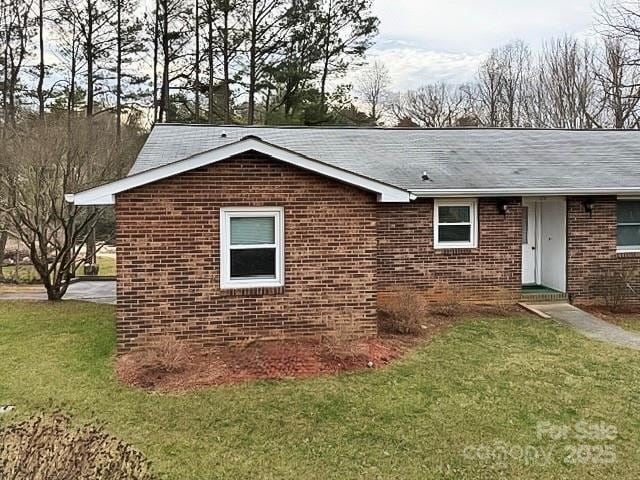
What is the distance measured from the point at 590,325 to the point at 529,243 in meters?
3.25

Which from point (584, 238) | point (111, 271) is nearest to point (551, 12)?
point (584, 238)

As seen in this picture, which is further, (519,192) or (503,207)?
(503,207)

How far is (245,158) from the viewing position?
7695 mm

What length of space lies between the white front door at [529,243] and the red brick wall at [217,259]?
587 centimetres

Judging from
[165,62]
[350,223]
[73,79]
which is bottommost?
[350,223]

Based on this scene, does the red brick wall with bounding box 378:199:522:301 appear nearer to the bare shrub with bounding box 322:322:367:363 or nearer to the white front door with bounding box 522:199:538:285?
the white front door with bounding box 522:199:538:285

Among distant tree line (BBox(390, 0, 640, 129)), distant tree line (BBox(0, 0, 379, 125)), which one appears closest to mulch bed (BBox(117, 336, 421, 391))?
distant tree line (BBox(0, 0, 379, 125))

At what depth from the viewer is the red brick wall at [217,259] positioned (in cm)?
743

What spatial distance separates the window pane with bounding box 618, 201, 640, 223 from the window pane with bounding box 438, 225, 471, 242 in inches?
139

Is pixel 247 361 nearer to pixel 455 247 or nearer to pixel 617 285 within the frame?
pixel 455 247

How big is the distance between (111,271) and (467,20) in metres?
16.9

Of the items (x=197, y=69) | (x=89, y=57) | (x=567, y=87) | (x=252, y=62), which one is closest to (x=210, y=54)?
(x=197, y=69)

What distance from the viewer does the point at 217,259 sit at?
765cm

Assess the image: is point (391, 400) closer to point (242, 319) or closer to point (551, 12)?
point (242, 319)
